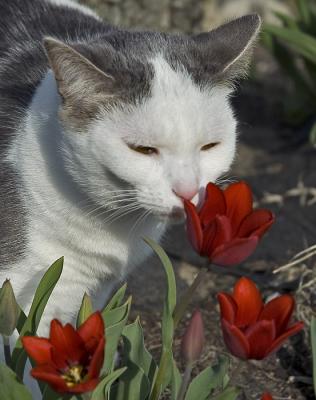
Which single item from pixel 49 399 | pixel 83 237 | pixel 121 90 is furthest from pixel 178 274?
pixel 49 399

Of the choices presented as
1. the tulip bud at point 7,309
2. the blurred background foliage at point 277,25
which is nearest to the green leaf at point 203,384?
the tulip bud at point 7,309

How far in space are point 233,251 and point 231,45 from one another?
737 mm

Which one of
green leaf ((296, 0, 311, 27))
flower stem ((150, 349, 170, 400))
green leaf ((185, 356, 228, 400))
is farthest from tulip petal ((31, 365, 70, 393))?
green leaf ((296, 0, 311, 27))

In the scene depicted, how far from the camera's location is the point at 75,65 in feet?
5.76

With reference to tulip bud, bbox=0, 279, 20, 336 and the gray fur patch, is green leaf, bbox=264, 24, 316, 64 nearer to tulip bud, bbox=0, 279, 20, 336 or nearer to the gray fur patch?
the gray fur patch

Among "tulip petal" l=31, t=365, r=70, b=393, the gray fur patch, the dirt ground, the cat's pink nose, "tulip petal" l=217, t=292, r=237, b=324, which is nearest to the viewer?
"tulip petal" l=31, t=365, r=70, b=393

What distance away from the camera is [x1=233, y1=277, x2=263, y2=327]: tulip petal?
54.6 inches

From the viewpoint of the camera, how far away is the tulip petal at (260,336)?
1.31 meters

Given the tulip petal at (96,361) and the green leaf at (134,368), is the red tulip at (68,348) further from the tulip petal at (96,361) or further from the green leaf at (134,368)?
the green leaf at (134,368)

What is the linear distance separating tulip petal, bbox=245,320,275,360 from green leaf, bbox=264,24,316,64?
216 cm

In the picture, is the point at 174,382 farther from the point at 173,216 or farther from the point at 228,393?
the point at 173,216

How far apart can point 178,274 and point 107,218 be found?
91 cm

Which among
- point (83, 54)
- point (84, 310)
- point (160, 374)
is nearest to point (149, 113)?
point (83, 54)

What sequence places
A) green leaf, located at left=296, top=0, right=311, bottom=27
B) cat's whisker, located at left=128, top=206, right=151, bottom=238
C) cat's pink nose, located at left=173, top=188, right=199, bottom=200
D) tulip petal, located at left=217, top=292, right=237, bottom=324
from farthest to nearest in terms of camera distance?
green leaf, located at left=296, top=0, right=311, bottom=27 < cat's whisker, located at left=128, top=206, right=151, bottom=238 < cat's pink nose, located at left=173, top=188, right=199, bottom=200 < tulip petal, located at left=217, top=292, right=237, bottom=324
